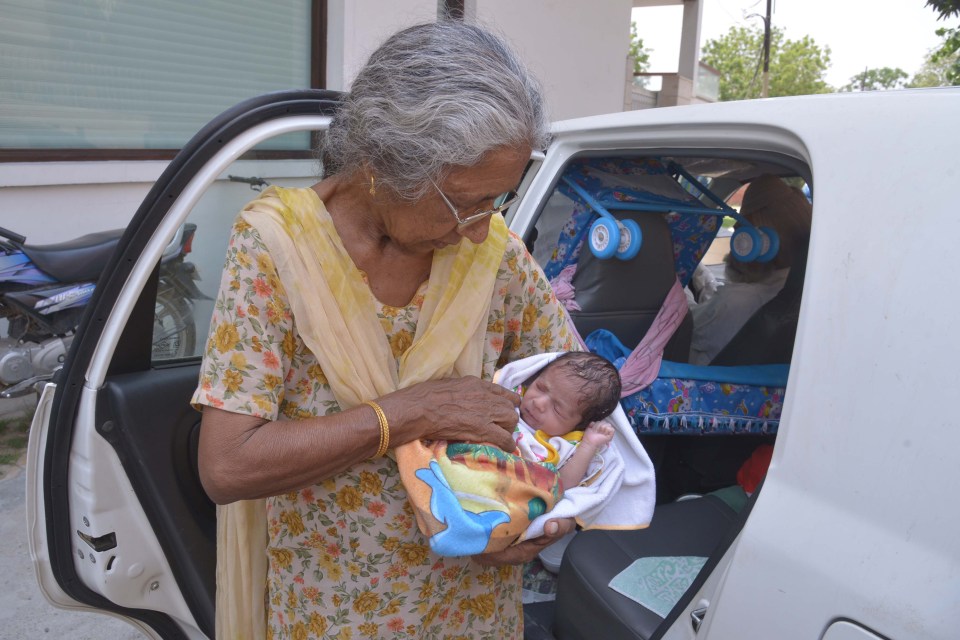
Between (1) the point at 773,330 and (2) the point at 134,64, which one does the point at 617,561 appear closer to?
(1) the point at 773,330

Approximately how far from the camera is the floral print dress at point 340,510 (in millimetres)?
1294

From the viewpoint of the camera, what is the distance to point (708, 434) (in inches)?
114

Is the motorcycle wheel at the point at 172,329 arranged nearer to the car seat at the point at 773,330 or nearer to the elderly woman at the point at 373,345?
the elderly woman at the point at 373,345

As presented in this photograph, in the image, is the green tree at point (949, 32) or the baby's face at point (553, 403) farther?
the green tree at point (949, 32)

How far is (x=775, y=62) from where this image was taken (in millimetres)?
37219

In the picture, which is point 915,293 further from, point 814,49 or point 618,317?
point 814,49

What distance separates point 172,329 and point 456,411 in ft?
3.03

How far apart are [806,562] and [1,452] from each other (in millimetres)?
4497

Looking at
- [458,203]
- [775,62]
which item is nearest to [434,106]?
[458,203]

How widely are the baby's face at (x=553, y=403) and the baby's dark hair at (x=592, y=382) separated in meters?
0.02

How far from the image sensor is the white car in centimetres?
112

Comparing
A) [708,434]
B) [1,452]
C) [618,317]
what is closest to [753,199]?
[618,317]

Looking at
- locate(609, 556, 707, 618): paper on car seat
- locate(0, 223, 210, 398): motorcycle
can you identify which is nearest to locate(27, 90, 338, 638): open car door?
locate(609, 556, 707, 618): paper on car seat

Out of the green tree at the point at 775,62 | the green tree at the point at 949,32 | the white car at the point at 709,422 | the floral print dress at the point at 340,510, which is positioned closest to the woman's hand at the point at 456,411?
the floral print dress at the point at 340,510
